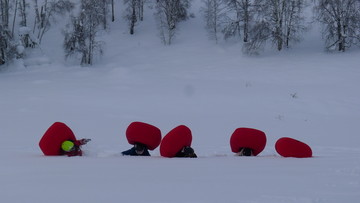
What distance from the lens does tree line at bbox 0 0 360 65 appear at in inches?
1101

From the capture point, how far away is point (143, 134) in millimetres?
5246

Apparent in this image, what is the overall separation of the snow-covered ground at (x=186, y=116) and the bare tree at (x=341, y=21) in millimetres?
1079

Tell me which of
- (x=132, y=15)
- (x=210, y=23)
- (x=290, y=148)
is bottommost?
(x=290, y=148)

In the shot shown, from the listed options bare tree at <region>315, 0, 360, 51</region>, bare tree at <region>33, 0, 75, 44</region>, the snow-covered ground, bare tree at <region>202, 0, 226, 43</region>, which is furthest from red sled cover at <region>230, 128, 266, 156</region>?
bare tree at <region>33, 0, 75, 44</region>

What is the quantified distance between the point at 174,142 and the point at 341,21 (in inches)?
Answer: 995

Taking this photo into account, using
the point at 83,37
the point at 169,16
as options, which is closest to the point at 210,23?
the point at 169,16

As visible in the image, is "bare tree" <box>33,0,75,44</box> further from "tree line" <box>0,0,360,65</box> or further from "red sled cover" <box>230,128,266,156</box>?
"red sled cover" <box>230,128,266,156</box>

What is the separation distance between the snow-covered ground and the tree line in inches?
37.5

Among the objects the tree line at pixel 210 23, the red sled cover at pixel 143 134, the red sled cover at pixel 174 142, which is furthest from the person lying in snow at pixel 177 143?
the tree line at pixel 210 23

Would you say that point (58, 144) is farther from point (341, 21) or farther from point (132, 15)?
point (132, 15)

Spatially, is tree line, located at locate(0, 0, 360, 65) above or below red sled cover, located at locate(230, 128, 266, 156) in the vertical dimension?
above

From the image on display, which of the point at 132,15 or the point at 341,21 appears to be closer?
the point at 341,21

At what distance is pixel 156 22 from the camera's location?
36.2 meters

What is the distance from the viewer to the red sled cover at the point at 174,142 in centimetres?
492
